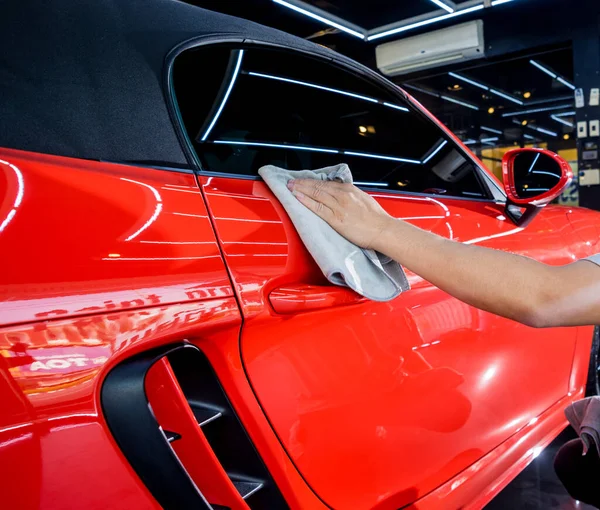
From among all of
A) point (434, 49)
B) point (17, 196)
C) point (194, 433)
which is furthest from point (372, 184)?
point (434, 49)

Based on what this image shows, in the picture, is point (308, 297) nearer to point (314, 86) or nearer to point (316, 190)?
point (316, 190)

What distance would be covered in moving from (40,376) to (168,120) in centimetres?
51

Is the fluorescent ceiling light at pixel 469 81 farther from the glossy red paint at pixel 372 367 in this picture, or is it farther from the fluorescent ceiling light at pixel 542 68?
the glossy red paint at pixel 372 367

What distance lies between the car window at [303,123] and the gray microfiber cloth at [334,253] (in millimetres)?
93

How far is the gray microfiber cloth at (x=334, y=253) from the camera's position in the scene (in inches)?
38.9

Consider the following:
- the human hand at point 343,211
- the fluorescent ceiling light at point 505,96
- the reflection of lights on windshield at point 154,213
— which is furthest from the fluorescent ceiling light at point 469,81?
the reflection of lights on windshield at point 154,213

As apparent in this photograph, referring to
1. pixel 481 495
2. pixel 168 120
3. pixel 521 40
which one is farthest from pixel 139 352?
pixel 521 40

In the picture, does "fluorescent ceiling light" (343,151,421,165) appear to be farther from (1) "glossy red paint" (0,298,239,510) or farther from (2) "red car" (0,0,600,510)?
(1) "glossy red paint" (0,298,239,510)

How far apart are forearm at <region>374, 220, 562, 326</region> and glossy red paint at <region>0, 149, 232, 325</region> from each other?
38cm

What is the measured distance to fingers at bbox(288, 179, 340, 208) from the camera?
1.05 meters

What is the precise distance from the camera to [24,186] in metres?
0.70

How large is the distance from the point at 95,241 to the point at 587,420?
1.05 metres

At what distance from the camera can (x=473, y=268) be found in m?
1.01

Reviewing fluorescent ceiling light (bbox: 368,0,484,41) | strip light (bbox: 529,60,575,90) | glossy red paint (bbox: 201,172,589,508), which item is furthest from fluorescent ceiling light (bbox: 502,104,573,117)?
glossy red paint (bbox: 201,172,589,508)
